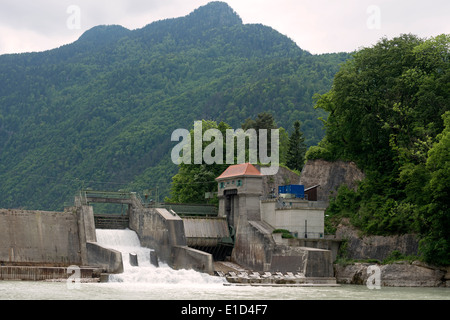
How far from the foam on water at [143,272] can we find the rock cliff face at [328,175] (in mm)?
18570

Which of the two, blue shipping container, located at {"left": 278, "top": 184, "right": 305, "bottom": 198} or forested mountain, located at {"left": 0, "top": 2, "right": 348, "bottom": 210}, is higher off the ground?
forested mountain, located at {"left": 0, "top": 2, "right": 348, "bottom": 210}

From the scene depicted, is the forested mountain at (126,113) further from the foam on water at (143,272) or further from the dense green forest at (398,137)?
the dense green forest at (398,137)

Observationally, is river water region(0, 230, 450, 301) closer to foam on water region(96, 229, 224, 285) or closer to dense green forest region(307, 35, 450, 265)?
foam on water region(96, 229, 224, 285)

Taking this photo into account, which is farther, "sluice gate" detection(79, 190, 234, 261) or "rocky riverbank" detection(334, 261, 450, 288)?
"sluice gate" detection(79, 190, 234, 261)

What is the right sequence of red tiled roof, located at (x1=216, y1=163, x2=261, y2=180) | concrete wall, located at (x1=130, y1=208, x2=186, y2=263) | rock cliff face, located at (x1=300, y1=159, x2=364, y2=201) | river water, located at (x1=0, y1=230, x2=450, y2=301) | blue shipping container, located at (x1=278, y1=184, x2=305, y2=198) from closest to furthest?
river water, located at (x1=0, y1=230, x2=450, y2=301) < concrete wall, located at (x1=130, y1=208, x2=186, y2=263) < red tiled roof, located at (x1=216, y1=163, x2=261, y2=180) < blue shipping container, located at (x1=278, y1=184, x2=305, y2=198) < rock cliff face, located at (x1=300, y1=159, x2=364, y2=201)

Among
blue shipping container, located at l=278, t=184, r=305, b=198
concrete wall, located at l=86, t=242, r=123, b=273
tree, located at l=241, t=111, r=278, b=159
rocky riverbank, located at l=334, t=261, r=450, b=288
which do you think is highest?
tree, located at l=241, t=111, r=278, b=159

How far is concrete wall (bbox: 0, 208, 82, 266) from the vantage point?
55.9 meters

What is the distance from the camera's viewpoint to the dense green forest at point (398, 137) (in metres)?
54.0

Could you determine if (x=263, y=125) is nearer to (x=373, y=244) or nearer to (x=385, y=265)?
(x=373, y=244)

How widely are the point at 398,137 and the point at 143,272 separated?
2438 cm

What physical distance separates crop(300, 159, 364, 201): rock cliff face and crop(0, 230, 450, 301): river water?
17.7 m

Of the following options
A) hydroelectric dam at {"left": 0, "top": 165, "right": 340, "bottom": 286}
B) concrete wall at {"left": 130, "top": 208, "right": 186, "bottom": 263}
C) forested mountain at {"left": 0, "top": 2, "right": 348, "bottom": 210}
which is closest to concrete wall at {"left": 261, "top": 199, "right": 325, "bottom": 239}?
hydroelectric dam at {"left": 0, "top": 165, "right": 340, "bottom": 286}
